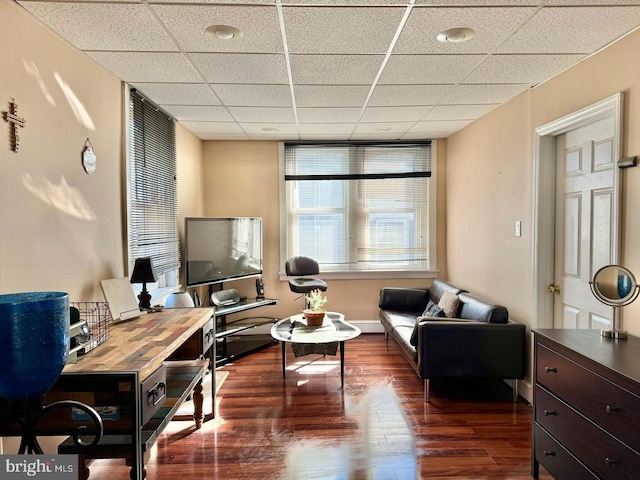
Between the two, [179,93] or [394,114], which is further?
[394,114]

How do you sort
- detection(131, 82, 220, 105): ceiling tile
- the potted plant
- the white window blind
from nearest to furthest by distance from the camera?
1. detection(131, 82, 220, 105): ceiling tile
2. the white window blind
3. the potted plant

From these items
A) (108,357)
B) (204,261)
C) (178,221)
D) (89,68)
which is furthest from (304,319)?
(89,68)

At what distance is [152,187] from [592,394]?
3348 millimetres

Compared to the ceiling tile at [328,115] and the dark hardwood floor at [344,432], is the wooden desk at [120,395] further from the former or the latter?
A: the ceiling tile at [328,115]

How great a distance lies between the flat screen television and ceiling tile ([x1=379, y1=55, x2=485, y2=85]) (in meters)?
2.32

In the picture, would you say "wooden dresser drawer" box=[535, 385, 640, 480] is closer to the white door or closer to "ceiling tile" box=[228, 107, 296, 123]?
the white door

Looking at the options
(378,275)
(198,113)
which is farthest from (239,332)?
(198,113)

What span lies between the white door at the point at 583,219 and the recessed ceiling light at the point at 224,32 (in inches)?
88.3

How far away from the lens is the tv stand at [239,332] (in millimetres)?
4195

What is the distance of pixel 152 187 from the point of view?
11.4 ft

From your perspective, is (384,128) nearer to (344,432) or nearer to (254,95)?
(254,95)

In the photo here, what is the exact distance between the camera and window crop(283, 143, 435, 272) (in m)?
5.17

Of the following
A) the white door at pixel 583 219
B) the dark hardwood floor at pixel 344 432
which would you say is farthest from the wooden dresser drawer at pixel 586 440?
the white door at pixel 583 219

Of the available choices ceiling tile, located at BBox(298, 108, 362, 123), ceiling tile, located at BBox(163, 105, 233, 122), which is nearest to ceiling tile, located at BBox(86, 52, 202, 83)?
ceiling tile, located at BBox(163, 105, 233, 122)
